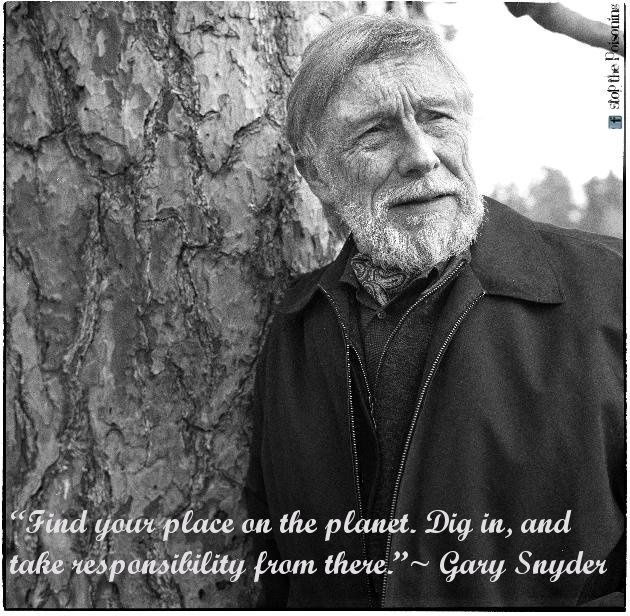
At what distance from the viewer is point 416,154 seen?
151 centimetres

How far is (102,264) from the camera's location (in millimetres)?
1812

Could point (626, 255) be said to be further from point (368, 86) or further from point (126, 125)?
point (126, 125)

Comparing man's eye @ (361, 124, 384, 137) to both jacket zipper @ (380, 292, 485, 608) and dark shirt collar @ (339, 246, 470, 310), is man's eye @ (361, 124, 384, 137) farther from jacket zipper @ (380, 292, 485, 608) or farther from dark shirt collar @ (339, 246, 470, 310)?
jacket zipper @ (380, 292, 485, 608)

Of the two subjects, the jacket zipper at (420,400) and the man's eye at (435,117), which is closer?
the jacket zipper at (420,400)

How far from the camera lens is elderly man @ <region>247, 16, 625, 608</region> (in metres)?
1.42

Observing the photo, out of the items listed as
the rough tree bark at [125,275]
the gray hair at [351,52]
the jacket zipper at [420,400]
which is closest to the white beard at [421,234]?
the jacket zipper at [420,400]

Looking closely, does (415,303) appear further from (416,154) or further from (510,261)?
(416,154)

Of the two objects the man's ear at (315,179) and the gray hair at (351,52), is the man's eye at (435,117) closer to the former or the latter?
the gray hair at (351,52)

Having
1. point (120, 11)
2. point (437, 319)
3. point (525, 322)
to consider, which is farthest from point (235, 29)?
point (525, 322)

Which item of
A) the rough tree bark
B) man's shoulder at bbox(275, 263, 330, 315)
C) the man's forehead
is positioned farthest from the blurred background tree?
the rough tree bark

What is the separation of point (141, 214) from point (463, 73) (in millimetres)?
944

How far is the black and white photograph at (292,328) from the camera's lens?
4.75 feet

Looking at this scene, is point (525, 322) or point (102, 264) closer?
point (525, 322)

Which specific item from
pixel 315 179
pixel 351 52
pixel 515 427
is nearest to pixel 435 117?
pixel 351 52
